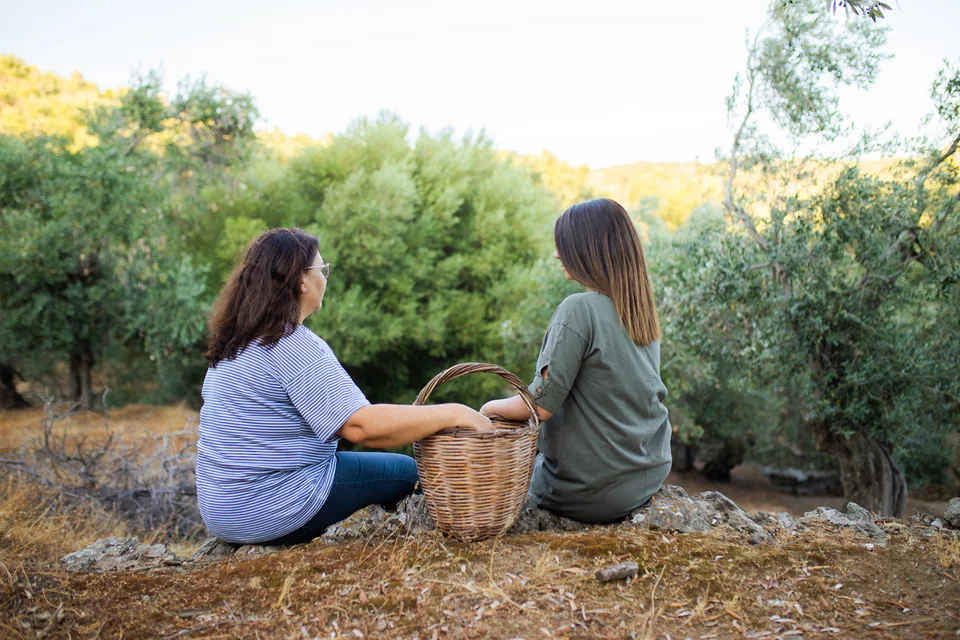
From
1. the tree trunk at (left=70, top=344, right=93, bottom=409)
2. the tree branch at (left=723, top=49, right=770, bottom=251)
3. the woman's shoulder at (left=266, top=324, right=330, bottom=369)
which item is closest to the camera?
the woman's shoulder at (left=266, top=324, right=330, bottom=369)

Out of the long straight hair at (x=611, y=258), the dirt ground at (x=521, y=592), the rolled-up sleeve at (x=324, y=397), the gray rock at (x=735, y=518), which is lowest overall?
the gray rock at (x=735, y=518)

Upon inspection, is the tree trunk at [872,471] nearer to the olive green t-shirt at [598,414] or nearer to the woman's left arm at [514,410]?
the olive green t-shirt at [598,414]

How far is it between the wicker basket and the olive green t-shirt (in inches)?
9.5

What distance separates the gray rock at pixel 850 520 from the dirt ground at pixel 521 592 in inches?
8.7

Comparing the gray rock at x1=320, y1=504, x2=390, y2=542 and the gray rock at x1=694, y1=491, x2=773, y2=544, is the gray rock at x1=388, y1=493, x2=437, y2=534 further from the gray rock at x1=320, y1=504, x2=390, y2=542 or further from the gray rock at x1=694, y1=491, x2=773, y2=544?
the gray rock at x1=694, y1=491, x2=773, y2=544

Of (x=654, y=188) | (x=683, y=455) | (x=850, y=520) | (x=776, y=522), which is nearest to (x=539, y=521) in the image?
(x=776, y=522)

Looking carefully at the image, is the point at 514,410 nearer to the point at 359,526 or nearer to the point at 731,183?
the point at 359,526

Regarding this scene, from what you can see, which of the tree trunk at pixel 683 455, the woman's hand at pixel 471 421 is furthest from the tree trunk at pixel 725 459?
the woman's hand at pixel 471 421

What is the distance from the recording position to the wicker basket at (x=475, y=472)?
2.59m

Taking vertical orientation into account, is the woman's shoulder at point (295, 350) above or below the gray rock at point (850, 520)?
above

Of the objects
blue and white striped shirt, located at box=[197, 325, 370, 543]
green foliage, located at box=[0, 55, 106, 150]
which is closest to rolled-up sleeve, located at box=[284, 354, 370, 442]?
blue and white striped shirt, located at box=[197, 325, 370, 543]

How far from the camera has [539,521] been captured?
3.27m

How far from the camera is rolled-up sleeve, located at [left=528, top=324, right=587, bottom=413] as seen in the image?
279cm

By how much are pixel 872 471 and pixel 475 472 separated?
587cm
